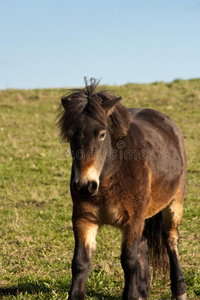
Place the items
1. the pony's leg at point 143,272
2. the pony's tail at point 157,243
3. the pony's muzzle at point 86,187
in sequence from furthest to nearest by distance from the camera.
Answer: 1. the pony's tail at point 157,243
2. the pony's leg at point 143,272
3. the pony's muzzle at point 86,187

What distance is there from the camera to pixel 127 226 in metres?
3.82

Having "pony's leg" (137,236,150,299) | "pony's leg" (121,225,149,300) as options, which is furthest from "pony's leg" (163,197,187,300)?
"pony's leg" (121,225,149,300)

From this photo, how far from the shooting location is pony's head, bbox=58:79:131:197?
3.34 m

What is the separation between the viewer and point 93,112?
3.57 m

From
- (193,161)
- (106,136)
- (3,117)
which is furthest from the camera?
(3,117)

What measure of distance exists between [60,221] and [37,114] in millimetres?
11716

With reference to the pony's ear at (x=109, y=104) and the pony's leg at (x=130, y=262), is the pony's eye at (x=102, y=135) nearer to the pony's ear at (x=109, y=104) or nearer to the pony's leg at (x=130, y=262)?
the pony's ear at (x=109, y=104)

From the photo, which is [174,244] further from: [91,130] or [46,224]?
[46,224]

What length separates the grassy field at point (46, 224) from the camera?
471 centimetres

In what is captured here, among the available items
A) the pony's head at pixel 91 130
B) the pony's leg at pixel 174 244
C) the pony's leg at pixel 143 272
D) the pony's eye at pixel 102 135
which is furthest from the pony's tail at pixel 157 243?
the pony's eye at pixel 102 135

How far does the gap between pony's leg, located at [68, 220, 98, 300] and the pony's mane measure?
3.01 feet

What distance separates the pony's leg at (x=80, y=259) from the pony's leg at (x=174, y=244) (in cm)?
139

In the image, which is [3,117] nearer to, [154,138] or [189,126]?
[189,126]

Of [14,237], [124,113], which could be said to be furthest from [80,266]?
[14,237]
